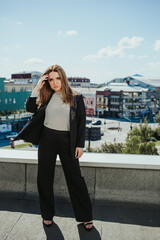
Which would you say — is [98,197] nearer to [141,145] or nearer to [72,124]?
[72,124]

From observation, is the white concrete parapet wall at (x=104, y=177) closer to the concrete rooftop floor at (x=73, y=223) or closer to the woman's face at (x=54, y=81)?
the concrete rooftop floor at (x=73, y=223)

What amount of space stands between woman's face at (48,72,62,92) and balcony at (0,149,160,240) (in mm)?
502

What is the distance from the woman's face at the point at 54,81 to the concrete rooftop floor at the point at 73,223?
0.74m

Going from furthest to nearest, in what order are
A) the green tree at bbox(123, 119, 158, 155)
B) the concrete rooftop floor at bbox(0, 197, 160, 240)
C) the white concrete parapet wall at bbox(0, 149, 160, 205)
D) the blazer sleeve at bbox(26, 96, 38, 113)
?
the green tree at bbox(123, 119, 158, 155) → the white concrete parapet wall at bbox(0, 149, 160, 205) → the blazer sleeve at bbox(26, 96, 38, 113) → the concrete rooftop floor at bbox(0, 197, 160, 240)

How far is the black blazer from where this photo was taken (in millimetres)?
1292

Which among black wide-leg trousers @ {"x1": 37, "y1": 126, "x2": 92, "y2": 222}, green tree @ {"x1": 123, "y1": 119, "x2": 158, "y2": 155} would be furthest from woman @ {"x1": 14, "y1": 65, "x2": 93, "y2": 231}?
green tree @ {"x1": 123, "y1": 119, "x2": 158, "y2": 155}

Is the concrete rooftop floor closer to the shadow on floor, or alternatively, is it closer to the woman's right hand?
the shadow on floor

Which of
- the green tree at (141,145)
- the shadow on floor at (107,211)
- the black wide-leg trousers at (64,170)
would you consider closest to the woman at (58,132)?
the black wide-leg trousers at (64,170)

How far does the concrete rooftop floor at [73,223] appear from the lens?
1240mm

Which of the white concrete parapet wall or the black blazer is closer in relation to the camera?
the black blazer

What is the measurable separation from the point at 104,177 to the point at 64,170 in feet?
1.14

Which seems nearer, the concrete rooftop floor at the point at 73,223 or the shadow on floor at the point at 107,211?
the concrete rooftop floor at the point at 73,223

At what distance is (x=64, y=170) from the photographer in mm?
1351

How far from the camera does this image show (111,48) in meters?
129
